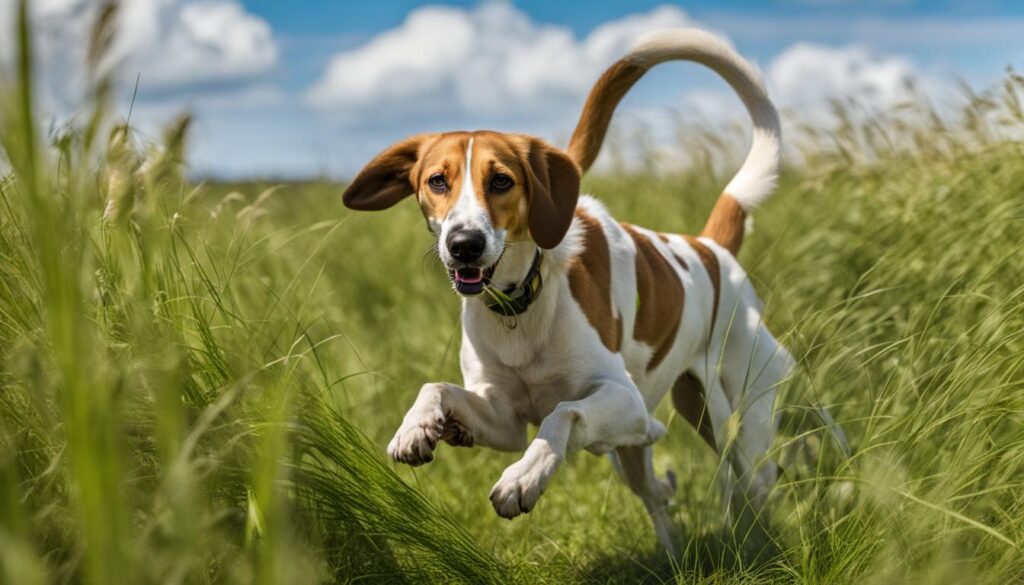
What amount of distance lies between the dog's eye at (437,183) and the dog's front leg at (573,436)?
80cm

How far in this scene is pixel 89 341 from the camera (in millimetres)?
2617

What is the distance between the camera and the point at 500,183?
360cm

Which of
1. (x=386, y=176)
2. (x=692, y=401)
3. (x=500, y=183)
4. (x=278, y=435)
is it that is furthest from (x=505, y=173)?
(x=692, y=401)

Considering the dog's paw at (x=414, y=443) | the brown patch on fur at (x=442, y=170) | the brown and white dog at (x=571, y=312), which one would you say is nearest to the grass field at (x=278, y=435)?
the dog's paw at (x=414, y=443)

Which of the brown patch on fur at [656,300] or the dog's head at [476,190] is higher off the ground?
the dog's head at [476,190]

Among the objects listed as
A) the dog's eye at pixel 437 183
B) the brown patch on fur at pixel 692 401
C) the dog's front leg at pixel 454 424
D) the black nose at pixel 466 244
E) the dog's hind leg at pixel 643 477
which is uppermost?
the dog's eye at pixel 437 183

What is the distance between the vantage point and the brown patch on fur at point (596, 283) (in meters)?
3.96

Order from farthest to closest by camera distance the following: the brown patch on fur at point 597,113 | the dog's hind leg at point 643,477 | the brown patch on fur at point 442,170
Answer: the dog's hind leg at point 643,477
the brown patch on fur at point 597,113
the brown patch on fur at point 442,170

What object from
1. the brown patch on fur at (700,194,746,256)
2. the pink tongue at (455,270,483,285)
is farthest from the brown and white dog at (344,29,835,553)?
the brown patch on fur at (700,194,746,256)

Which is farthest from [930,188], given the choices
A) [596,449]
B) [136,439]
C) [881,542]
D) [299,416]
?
[136,439]

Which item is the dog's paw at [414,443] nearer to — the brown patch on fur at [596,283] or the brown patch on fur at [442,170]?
the brown patch on fur at [442,170]

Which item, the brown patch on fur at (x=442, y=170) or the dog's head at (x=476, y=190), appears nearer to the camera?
the dog's head at (x=476, y=190)

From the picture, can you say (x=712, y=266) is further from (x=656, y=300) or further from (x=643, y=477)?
(x=643, y=477)

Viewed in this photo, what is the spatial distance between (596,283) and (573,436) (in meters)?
0.81
